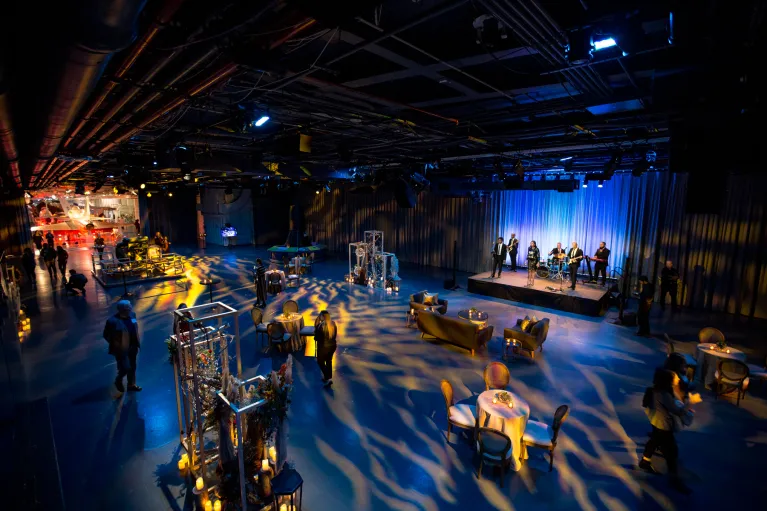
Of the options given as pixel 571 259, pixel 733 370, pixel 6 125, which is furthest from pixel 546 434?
pixel 571 259

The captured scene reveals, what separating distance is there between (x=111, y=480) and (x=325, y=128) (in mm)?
6223

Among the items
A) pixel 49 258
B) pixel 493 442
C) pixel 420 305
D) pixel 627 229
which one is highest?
pixel 627 229

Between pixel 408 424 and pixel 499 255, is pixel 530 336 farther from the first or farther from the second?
pixel 499 255

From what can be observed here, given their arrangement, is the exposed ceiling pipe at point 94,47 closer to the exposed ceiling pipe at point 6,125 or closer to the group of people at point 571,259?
the exposed ceiling pipe at point 6,125

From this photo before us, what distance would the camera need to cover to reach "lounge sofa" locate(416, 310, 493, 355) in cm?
740

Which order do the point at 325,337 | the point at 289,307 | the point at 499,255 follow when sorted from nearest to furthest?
the point at 325,337 < the point at 289,307 < the point at 499,255

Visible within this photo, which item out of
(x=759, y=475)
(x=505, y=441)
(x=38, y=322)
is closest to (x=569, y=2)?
(x=505, y=441)

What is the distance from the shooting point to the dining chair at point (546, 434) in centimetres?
421

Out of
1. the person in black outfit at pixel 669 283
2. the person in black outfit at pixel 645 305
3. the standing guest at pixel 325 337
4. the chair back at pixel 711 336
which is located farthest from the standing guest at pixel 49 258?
the person in black outfit at pixel 669 283

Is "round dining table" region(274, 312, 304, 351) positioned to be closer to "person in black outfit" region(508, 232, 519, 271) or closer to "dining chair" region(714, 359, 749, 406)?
"dining chair" region(714, 359, 749, 406)

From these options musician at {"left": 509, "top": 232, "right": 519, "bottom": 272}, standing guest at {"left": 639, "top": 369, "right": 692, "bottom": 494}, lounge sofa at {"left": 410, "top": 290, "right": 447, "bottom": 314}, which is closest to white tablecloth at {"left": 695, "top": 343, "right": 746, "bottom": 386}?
standing guest at {"left": 639, "top": 369, "right": 692, "bottom": 494}

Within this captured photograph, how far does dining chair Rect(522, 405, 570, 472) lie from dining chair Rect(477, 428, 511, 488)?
376 mm

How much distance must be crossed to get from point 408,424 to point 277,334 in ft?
11.2

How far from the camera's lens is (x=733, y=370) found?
5.75 meters
